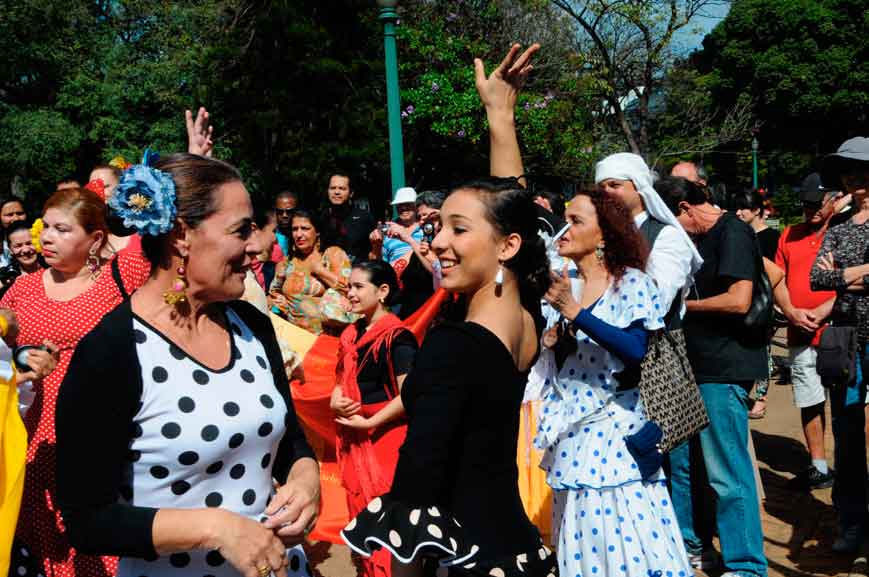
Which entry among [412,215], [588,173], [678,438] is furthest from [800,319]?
[588,173]

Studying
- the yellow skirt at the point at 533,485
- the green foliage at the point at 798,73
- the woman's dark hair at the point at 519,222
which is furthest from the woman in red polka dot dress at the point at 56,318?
the green foliage at the point at 798,73

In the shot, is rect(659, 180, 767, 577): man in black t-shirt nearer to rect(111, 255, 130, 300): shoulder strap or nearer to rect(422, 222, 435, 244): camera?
rect(422, 222, 435, 244): camera

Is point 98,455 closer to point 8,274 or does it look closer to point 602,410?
point 602,410

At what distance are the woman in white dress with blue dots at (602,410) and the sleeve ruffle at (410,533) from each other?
46.0 inches

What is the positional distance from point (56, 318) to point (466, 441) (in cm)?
202

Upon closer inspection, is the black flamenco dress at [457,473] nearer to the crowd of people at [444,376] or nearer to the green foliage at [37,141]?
the crowd of people at [444,376]

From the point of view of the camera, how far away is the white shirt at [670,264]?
3975mm

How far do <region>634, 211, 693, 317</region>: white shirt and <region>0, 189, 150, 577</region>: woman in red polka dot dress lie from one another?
227cm

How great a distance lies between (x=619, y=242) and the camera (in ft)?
12.3

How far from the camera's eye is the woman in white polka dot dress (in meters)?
1.94

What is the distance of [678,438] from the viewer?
3.75 meters

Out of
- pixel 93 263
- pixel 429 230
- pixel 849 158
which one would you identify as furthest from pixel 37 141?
pixel 849 158

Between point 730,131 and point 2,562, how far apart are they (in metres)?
25.6

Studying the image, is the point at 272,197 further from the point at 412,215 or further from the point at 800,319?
the point at 800,319
